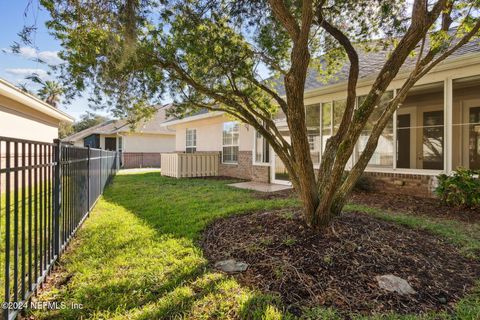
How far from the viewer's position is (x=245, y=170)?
1209 cm

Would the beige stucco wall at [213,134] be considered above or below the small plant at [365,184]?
above

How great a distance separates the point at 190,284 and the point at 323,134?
24.3ft

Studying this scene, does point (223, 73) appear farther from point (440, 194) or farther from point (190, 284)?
point (440, 194)

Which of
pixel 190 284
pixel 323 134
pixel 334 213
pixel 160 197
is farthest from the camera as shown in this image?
pixel 323 134

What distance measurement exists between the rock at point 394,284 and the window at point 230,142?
399 inches

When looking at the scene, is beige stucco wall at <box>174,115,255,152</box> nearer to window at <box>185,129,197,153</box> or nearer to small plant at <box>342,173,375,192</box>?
window at <box>185,129,197,153</box>

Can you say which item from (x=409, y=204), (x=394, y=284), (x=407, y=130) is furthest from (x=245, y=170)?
(x=394, y=284)

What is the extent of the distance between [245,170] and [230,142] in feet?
5.97

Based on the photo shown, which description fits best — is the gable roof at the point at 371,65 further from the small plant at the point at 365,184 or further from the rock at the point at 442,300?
the rock at the point at 442,300

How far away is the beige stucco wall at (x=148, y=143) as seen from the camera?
23719 mm

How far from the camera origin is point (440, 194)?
616 centimetres

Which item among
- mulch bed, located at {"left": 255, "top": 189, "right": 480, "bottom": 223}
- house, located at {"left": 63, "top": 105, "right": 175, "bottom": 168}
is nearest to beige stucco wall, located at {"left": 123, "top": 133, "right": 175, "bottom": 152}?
house, located at {"left": 63, "top": 105, "right": 175, "bottom": 168}

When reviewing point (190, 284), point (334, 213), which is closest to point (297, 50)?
point (334, 213)

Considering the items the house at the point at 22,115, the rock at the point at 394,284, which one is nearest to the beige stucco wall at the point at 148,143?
the house at the point at 22,115
